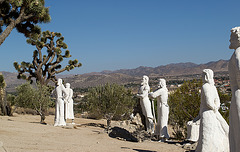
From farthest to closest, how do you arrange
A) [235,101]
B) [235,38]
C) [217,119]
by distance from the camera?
[217,119] < [235,38] < [235,101]

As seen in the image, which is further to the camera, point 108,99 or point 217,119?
point 108,99

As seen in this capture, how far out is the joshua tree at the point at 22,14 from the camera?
40.3 ft

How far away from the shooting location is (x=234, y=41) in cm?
436

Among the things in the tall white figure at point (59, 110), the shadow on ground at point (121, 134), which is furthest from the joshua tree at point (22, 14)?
the shadow on ground at point (121, 134)

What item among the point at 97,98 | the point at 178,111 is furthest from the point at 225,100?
the point at 97,98

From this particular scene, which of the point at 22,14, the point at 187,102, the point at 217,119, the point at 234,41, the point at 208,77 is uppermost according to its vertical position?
the point at 22,14

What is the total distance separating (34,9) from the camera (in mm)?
12742

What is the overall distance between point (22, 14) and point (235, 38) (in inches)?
448

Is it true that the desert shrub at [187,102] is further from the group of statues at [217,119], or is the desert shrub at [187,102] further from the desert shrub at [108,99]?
the group of statues at [217,119]

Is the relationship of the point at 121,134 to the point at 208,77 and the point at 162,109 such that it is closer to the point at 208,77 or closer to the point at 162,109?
the point at 162,109

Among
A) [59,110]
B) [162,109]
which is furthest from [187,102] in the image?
[59,110]

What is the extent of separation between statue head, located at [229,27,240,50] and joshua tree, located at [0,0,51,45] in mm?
10647

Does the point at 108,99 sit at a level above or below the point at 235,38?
below

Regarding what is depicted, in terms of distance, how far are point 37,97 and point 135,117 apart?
7495mm
